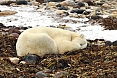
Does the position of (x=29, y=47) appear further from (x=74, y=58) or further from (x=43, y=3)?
(x=43, y=3)

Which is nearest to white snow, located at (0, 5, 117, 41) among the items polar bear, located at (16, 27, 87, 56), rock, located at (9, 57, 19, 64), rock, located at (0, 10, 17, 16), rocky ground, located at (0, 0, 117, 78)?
rock, located at (0, 10, 17, 16)

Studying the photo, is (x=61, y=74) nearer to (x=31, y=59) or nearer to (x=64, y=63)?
(x=64, y=63)

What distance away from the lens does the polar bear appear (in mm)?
6637

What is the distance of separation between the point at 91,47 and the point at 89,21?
3.88 m

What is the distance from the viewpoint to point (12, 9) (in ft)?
44.3

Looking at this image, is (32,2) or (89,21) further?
(32,2)

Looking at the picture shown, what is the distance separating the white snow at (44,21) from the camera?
9465 millimetres

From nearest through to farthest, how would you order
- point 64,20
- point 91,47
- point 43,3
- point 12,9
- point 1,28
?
point 91,47
point 1,28
point 64,20
point 12,9
point 43,3

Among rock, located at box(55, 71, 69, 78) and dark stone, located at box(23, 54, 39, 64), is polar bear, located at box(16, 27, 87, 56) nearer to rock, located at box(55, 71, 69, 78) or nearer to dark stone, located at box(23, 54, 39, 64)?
dark stone, located at box(23, 54, 39, 64)

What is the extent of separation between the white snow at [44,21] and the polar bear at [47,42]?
59.3 inches

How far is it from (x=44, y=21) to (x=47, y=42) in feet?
15.5

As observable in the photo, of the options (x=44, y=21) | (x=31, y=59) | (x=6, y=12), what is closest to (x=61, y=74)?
(x=31, y=59)

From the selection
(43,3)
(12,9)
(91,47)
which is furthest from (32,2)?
(91,47)

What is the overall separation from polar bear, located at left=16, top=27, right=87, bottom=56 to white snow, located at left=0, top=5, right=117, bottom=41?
59.3 inches
